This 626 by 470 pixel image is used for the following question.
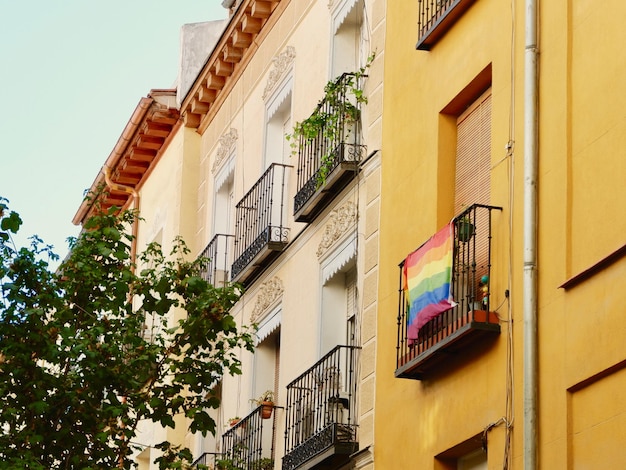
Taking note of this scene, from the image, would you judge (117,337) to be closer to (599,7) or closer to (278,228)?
(278,228)

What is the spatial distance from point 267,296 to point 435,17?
21.6ft

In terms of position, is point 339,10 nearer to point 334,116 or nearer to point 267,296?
point 334,116

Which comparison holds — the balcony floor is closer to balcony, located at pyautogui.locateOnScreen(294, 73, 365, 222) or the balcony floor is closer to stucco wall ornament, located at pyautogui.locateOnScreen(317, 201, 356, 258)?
stucco wall ornament, located at pyautogui.locateOnScreen(317, 201, 356, 258)

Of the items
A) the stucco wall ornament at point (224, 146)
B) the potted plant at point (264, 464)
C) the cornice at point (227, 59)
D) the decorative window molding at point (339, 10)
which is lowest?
the potted plant at point (264, 464)

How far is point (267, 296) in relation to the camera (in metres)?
22.3

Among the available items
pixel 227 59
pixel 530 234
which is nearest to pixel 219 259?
pixel 227 59

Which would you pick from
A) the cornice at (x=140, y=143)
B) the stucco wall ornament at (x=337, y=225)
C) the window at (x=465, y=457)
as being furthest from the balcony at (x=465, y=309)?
the cornice at (x=140, y=143)

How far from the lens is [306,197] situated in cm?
2041

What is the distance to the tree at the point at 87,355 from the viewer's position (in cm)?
1691

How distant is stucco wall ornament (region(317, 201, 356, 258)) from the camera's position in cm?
1906

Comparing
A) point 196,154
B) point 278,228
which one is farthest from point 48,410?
point 196,154

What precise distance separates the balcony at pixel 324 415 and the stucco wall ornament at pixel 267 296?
7.56 ft

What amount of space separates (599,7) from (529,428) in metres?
3.59

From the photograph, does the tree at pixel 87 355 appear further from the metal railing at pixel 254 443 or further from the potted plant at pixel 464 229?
the potted plant at pixel 464 229
